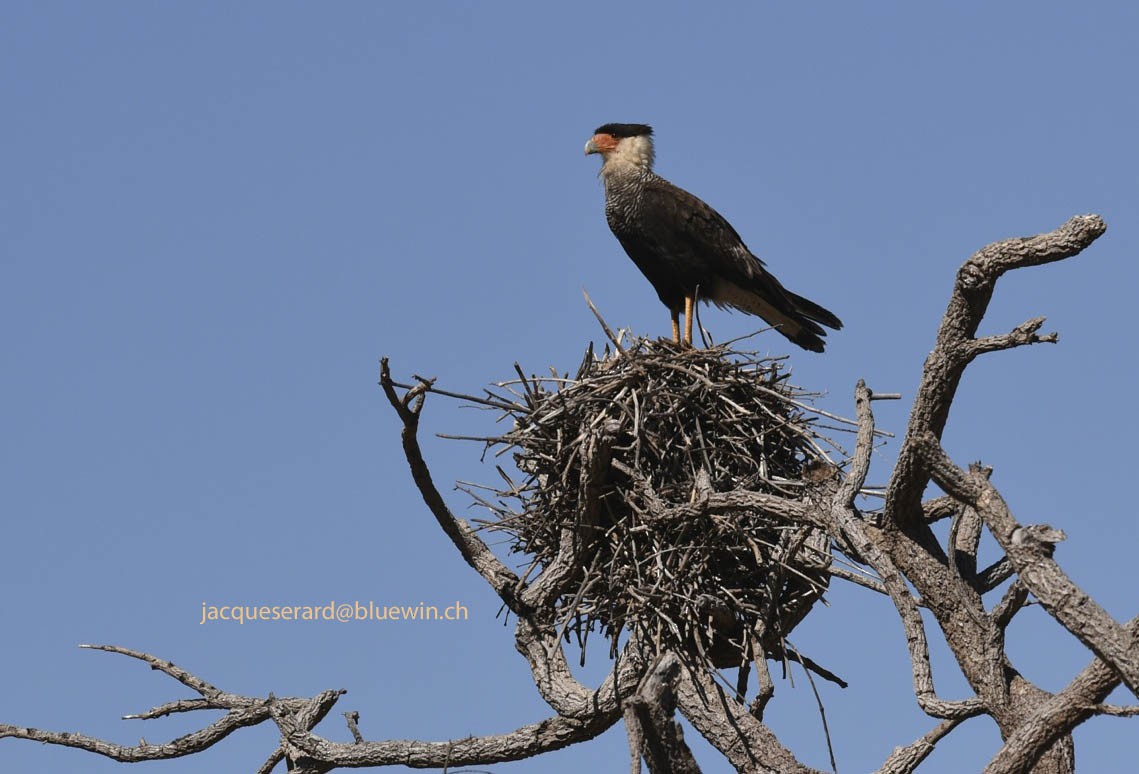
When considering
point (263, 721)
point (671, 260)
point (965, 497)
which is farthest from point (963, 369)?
point (671, 260)

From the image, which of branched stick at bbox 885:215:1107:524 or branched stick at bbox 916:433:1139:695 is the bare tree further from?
branched stick at bbox 916:433:1139:695

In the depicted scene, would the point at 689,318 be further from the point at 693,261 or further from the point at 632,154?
the point at 632,154

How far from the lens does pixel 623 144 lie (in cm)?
916

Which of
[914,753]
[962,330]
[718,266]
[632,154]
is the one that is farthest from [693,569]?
[632,154]

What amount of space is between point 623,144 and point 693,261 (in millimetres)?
1392

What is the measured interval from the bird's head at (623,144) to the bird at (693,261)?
0.39m

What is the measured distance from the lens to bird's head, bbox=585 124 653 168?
9031 millimetres

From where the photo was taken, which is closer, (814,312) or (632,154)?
(814,312)

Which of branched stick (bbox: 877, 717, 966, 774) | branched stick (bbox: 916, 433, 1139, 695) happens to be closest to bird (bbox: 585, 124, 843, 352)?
branched stick (bbox: 877, 717, 966, 774)

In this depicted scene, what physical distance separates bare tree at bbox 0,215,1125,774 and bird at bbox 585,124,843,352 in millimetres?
1520

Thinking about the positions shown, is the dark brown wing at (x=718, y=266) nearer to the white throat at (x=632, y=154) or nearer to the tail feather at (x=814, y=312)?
the tail feather at (x=814, y=312)

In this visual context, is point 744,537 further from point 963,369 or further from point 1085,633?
point 1085,633

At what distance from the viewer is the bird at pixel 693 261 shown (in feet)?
26.0

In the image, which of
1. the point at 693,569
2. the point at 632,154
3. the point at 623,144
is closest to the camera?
the point at 693,569
